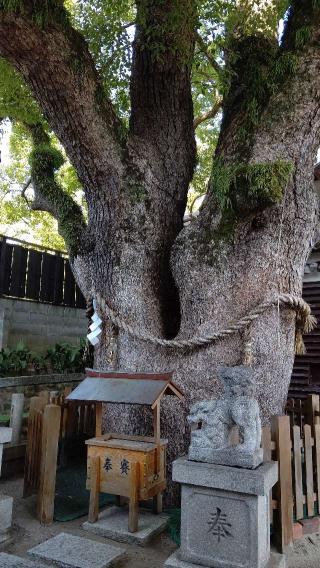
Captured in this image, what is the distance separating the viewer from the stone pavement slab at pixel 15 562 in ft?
11.1

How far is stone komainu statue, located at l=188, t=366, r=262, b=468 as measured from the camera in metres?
3.23

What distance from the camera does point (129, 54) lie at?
281 inches

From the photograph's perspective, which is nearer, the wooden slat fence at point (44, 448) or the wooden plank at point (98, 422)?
the wooden slat fence at point (44, 448)

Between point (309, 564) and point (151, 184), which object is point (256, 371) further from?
point (151, 184)

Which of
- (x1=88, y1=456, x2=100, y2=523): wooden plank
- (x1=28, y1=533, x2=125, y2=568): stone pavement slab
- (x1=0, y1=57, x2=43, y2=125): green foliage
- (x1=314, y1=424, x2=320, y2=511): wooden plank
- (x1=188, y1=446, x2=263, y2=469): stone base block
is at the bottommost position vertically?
(x1=28, y1=533, x2=125, y2=568): stone pavement slab

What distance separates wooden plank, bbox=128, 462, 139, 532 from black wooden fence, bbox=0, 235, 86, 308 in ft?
22.2

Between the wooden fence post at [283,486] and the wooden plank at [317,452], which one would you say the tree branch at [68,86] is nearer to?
the wooden fence post at [283,486]

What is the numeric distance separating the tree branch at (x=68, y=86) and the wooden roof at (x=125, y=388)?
2574mm

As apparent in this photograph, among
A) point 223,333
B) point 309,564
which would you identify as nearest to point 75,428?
point 223,333

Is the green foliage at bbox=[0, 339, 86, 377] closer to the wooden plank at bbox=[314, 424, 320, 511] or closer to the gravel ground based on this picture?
the gravel ground

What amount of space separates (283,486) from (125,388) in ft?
Result: 5.58

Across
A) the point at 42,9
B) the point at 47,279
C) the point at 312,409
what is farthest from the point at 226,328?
the point at 47,279

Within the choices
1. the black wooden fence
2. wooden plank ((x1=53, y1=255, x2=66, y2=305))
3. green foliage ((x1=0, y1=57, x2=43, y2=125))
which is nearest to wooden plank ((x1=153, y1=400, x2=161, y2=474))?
green foliage ((x1=0, y1=57, x2=43, y2=125))

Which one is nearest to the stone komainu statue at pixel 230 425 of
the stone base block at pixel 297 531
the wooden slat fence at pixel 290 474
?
the wooden slat fence at pixel 290 474
